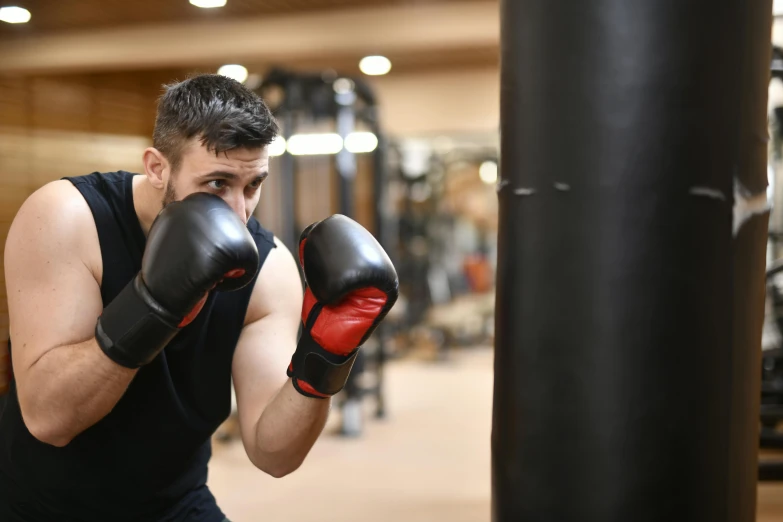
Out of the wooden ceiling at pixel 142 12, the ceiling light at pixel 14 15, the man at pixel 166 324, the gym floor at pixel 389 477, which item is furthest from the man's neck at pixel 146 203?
the ceiling light at pixel 14 15

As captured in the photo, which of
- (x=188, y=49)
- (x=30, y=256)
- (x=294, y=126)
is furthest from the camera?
(x=188, y=49)

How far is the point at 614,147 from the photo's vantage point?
1.07 metres

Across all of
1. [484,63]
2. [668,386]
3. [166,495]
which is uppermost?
[484,63]

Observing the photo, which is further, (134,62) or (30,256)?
(134,62)

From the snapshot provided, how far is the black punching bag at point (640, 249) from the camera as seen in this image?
1.06 metres

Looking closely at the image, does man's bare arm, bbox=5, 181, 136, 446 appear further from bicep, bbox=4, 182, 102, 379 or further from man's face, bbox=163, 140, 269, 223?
man's face, bbox=163, 140, 269, 223

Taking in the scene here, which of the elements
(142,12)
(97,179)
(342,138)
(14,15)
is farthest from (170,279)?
(142,12)

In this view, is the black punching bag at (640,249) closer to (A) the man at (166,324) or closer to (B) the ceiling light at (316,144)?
(A) the man at (166,324)

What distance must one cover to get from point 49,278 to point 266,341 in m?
0.45

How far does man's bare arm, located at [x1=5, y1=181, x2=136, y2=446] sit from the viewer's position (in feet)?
3.84

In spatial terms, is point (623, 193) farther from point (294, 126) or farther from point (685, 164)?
point (294, 126)

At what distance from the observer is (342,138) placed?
4.41 metres

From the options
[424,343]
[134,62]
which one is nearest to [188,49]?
[134,62]

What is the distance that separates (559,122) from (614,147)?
0.10 metres
